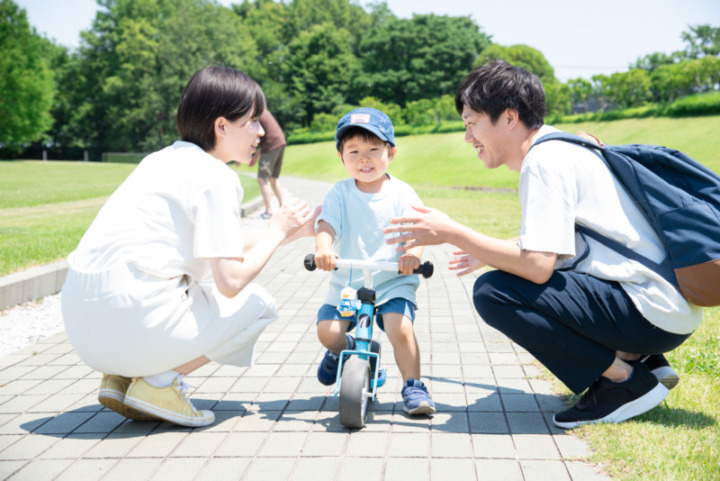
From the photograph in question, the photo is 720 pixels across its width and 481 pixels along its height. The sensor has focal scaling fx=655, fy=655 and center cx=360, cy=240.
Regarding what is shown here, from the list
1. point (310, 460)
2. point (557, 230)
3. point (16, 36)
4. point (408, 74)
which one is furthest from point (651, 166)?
point (408, 74)

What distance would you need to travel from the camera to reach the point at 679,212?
2666mm

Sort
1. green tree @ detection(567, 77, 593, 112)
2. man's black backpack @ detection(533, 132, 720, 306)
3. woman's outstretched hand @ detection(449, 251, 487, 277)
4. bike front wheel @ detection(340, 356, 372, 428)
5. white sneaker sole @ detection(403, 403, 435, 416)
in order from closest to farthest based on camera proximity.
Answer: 1. man's black backpack @ detection(533, 132, 720, 306)
2. bike front wheel @ detection(340, 356, 372, 428)
3. white sneaker sole @ detection(403, 403, 435, 416)
4. woman's outstretched hand @ detection(449, 251, 487, 277)
5. green tree @ detection(567, 77, 593, 112)

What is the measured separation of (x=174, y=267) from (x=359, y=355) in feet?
3.00

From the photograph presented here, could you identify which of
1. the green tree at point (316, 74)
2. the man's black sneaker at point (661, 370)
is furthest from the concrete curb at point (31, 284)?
the green tree at point (316, 74)

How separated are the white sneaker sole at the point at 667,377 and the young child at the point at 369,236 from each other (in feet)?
3.50

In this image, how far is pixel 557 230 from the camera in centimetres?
271

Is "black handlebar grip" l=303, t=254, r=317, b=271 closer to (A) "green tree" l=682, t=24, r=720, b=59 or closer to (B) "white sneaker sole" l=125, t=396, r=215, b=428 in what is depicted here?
(B) "white sneaker sole" l=125, t=396, r=215, b=428

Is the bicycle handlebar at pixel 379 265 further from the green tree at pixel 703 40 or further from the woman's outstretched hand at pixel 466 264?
the green tree at pixel 703 40

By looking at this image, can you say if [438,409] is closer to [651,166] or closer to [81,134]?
[651,166]

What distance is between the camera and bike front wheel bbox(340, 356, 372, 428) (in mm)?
2828

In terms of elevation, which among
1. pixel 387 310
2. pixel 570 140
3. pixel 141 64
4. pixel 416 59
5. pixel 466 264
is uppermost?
pixel 416 59

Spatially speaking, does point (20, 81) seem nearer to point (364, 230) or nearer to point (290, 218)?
point (364, 230)

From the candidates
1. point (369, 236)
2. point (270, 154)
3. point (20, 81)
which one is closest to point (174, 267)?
point (369, 236)

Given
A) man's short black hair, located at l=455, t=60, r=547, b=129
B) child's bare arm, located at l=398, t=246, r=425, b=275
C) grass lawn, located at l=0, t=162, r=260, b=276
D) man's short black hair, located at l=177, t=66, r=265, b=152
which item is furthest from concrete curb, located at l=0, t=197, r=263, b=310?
man's short black hair, located at l=455, t=60, r=547, b=129
